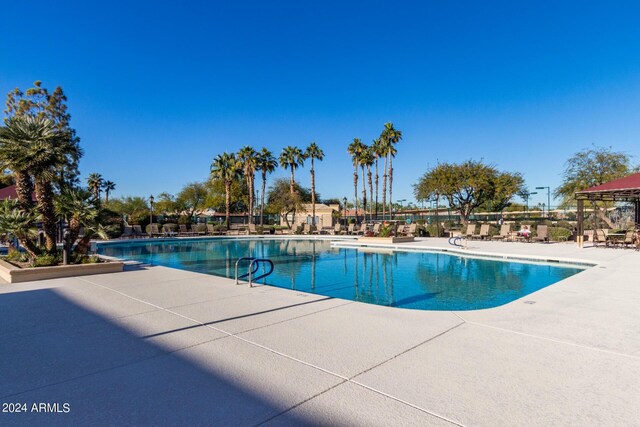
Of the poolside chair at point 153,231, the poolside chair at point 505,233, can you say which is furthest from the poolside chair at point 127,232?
the poolside chair at point 505,233

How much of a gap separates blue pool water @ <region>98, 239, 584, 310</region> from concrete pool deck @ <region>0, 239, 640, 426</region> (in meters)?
2.16

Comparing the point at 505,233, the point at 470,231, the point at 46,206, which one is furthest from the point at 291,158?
the point at 46,206

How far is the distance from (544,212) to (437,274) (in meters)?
36.1

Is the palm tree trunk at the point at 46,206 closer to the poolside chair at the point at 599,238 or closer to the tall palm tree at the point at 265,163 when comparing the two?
the poolside chair at the point at 599,238

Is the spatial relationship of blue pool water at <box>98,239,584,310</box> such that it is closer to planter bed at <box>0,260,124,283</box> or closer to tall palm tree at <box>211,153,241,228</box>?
planter bed at <box>0,260,124,283</box>

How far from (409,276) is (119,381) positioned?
8.97 meters

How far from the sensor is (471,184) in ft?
94.6

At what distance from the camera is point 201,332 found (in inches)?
178

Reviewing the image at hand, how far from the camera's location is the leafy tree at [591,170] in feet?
96.2

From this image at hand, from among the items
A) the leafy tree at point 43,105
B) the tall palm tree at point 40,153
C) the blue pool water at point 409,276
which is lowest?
the blue pool water at point 409,276

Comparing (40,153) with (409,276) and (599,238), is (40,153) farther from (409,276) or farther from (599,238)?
(599,238)

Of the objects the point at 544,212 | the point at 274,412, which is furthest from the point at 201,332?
the point at 544,212

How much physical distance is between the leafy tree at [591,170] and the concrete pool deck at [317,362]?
30.6 meters

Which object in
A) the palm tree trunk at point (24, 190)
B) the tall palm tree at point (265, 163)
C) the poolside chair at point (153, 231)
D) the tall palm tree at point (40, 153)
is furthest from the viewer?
the tall palm tree at point (265, 163)
